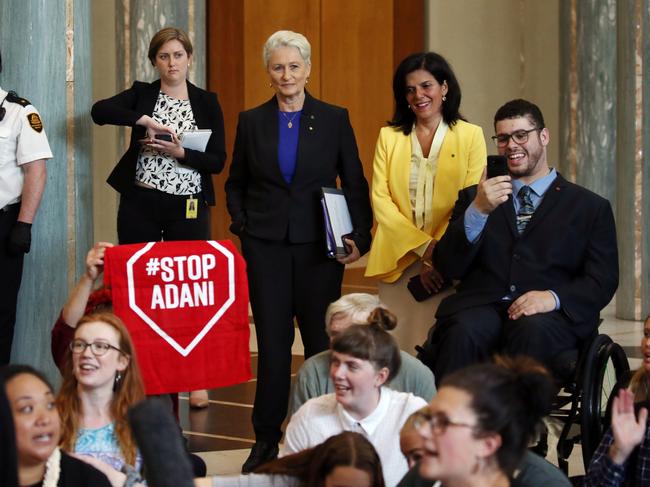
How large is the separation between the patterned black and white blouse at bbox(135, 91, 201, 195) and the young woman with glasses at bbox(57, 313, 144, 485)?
197 cm

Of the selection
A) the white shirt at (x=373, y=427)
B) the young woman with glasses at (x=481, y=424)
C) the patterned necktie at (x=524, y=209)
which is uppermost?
the patterned necktie at (x=524, y=209)

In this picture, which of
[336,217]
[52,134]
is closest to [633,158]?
[336,217]

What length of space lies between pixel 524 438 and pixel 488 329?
7.40 feet

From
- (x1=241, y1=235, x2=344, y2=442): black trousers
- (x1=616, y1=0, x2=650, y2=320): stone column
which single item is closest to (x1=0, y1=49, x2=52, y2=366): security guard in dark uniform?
(x1=241, y1=235, x2=344, y2=442): black trousers

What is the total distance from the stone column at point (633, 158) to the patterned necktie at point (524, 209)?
458cm

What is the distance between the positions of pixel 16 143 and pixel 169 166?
2.20 ft

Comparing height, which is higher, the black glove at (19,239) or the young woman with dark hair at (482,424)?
the black glove at (19,239)

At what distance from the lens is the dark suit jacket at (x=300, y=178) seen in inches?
207

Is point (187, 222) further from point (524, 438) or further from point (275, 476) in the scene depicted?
point (524, 438)

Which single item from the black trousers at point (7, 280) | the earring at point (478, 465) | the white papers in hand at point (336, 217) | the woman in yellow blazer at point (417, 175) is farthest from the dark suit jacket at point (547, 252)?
the earring at point (478, 465)

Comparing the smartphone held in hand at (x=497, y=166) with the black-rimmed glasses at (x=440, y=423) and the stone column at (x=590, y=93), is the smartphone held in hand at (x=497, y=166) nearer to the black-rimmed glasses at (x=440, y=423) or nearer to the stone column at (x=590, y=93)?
the black-rimmed glasses at (x=440, y=423)

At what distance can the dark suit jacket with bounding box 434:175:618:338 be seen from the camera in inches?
189

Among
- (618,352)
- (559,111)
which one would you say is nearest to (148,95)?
(618,352)

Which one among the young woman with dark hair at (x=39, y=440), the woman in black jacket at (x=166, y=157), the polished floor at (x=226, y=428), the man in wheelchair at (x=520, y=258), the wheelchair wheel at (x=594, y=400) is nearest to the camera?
the young woman with dark hair at (x=39, y=440)
